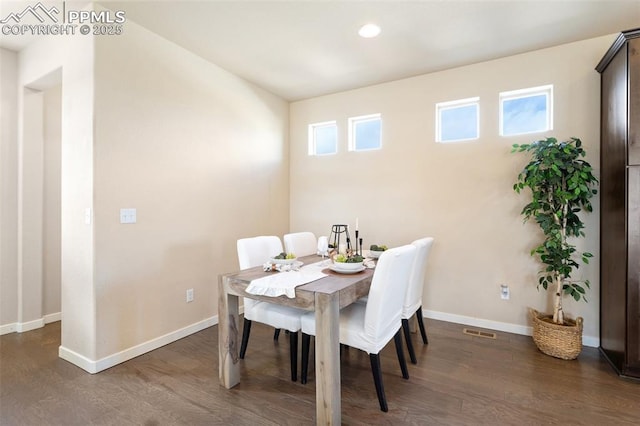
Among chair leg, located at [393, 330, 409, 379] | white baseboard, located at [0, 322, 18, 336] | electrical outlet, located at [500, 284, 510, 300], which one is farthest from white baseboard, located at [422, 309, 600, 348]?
white baseboard, located at [0, 322, 18, 336]

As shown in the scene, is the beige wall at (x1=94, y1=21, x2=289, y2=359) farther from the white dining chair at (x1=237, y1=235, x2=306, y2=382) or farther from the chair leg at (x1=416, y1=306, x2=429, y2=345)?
the chair leg at (x1=416, y1=306, x2=429, y2=345)

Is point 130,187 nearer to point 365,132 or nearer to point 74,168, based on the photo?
point 74,168

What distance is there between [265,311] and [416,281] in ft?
4.14

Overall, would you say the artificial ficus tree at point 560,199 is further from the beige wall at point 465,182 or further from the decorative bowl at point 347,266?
the decorative bowl at point 347,266

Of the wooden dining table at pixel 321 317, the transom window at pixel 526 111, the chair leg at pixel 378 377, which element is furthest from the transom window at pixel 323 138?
the chair leg at pixel 378 377

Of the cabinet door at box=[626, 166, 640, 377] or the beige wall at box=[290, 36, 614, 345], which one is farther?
the beige wall at box=[290, 36, 614, 345]

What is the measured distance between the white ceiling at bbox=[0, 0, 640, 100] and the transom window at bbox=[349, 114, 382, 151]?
0.62 m

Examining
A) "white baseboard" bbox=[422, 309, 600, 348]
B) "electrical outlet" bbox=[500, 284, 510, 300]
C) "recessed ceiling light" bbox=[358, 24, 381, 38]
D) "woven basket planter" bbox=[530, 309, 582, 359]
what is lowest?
"white baseboard" bbox=[422, 309, 600, 348]

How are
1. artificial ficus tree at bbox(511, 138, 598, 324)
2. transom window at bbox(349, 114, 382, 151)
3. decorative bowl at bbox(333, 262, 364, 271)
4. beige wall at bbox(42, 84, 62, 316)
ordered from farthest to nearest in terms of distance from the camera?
1. transom window at bbox(349, 114, 382, 151)
2. beige wall at bbox(42, 84, 62, 316)
3. artificial ficus tree at bbox(511, 138, 598, 324)
4. decorative bowl at bbox(333, 262, 364, 271)

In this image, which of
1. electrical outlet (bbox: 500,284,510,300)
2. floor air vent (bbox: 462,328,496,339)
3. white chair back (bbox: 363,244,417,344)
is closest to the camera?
white chair back (bbox: 363,244,417,344)

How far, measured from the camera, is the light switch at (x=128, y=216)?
2525 millimetres

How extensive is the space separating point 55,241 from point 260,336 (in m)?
2.48

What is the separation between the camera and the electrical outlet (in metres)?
3.13

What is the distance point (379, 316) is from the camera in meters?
1.86
